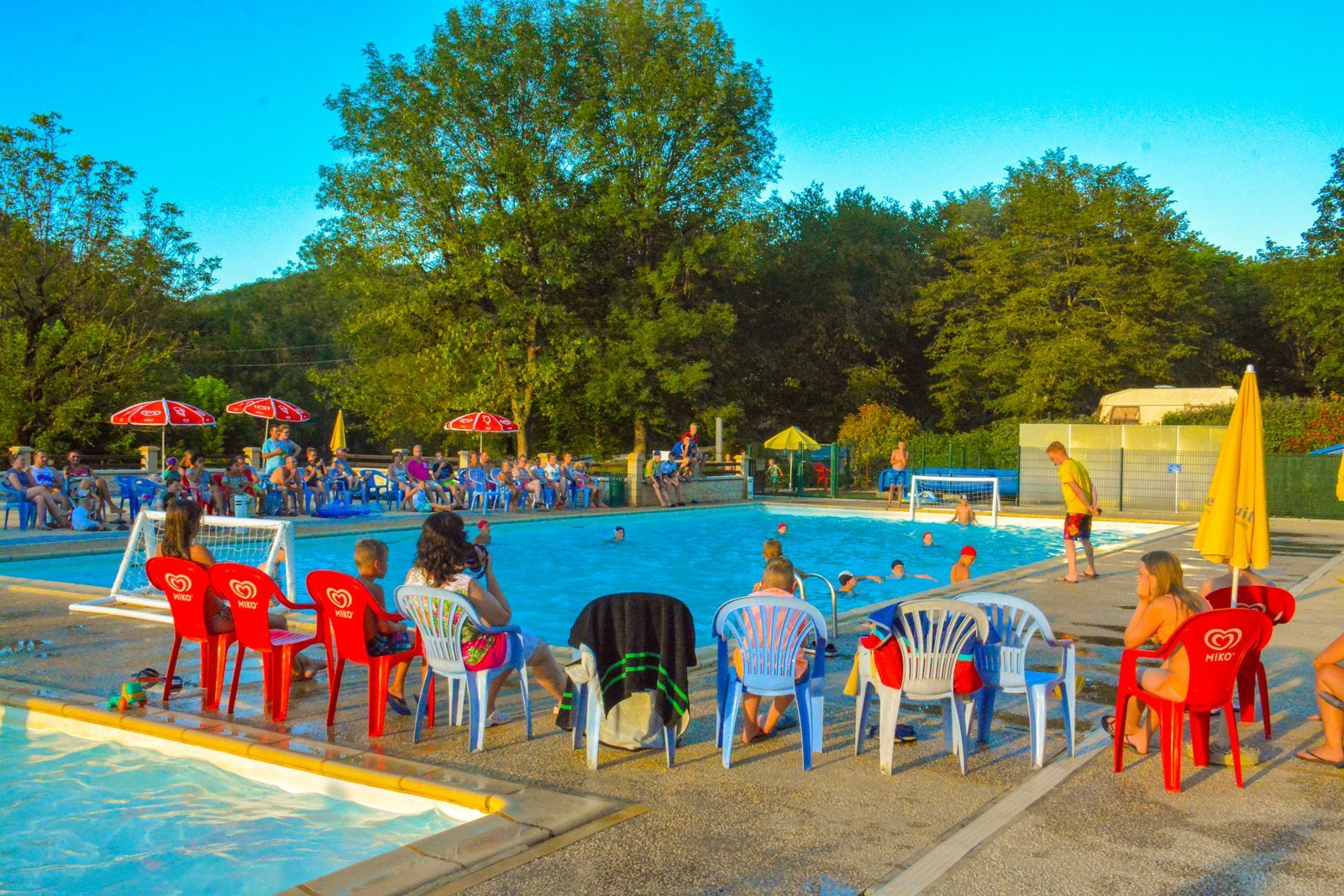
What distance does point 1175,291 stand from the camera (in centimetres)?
3738

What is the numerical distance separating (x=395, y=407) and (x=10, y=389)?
12.4 meters

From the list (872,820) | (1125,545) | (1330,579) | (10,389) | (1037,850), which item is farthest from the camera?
(10,389)

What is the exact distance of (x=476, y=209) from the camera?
3347cm

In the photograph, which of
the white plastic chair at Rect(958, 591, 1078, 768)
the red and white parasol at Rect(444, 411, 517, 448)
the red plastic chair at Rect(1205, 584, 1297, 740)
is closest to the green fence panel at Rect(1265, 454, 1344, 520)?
the red and white parasol at Rect(444, 411, 517, 448)

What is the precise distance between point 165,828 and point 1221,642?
4.79 meters

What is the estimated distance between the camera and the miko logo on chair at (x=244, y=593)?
552 cm

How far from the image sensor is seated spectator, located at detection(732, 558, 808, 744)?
492 cm

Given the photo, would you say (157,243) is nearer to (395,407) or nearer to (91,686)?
(395,407)

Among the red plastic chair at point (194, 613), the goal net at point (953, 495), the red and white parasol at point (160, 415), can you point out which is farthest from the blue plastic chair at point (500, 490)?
the red plastic chair at point (194, 613)

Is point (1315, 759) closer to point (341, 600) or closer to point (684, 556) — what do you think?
point (341, 600)

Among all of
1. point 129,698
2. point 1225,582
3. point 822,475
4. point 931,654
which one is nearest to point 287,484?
point 129,698

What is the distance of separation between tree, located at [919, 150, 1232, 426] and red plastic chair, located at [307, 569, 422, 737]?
34762mm

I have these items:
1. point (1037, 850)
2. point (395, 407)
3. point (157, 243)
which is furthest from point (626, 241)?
point (1037, 850)

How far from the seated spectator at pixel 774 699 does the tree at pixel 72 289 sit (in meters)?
25.5
